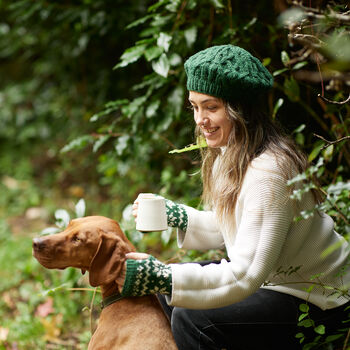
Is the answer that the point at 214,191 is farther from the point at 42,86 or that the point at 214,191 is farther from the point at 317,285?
the point at 42,86

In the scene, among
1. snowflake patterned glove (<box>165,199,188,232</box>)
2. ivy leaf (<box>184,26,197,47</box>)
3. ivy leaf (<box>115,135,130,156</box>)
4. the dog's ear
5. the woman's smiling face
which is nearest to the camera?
the dog's ear

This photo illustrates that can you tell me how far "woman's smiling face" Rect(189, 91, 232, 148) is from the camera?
2.35m

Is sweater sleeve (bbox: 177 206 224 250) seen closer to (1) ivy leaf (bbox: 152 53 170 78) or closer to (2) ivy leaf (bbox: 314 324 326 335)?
(2) ivy leaf (bbox: 314 324 326 335)

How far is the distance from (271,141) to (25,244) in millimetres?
4045

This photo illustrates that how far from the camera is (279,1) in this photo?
11.0ft

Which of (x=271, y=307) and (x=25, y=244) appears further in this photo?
(x=25, y=244)

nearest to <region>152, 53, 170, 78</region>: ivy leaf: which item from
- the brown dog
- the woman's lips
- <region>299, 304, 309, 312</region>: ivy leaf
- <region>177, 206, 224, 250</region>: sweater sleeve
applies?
the woman's lips

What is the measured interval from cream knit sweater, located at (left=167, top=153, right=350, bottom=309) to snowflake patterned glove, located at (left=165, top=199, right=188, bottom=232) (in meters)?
0.43

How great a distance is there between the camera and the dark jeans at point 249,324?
228 centimetres

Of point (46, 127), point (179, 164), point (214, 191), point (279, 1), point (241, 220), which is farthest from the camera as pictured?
point (46, 127)

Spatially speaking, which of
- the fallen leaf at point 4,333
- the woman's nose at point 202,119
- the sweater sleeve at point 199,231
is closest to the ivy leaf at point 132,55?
the woman's nose at point 202,119

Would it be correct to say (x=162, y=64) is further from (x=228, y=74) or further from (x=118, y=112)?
(x=118, y=112)

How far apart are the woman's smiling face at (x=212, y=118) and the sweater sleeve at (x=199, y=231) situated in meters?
0.54

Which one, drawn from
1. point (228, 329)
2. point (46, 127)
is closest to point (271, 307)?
point (228, 329)
